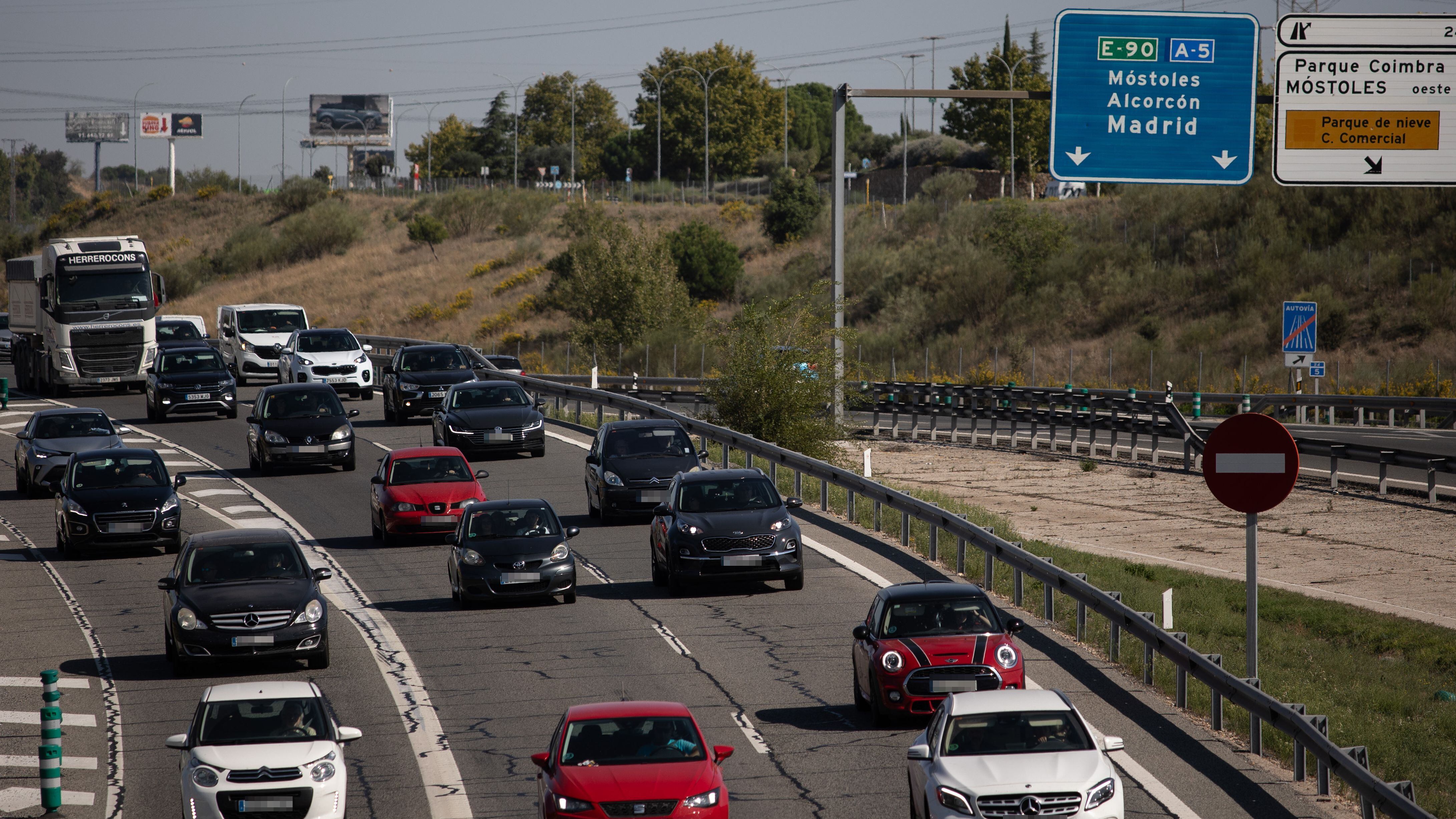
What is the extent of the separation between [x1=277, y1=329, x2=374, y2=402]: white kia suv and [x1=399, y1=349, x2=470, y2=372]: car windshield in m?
3.55

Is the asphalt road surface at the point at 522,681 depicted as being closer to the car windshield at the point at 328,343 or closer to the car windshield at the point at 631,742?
the car windshield at the point at 631,742

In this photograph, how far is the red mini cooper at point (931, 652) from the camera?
13289mm

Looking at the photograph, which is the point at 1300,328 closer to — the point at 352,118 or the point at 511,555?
the point at 511,555

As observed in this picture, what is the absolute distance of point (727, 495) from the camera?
1997 centimetres

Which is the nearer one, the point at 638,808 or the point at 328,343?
the point at 638,808

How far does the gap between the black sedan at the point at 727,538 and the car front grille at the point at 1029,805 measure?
9201mm

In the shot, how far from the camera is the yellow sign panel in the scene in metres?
17.2

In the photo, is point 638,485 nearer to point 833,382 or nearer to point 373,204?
point 833,382

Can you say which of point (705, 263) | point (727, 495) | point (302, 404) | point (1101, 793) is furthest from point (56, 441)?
point (705, 263)

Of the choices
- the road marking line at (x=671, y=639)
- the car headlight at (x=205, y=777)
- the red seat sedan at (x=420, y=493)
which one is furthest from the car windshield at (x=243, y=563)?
the red seat sedan at (x=420, y=493)

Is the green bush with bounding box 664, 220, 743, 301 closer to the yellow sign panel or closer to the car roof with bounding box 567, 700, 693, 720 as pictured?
the yellow sign panel

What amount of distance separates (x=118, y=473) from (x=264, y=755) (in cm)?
1405

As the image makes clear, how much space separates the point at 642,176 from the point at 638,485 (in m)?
116

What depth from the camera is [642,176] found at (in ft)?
453
